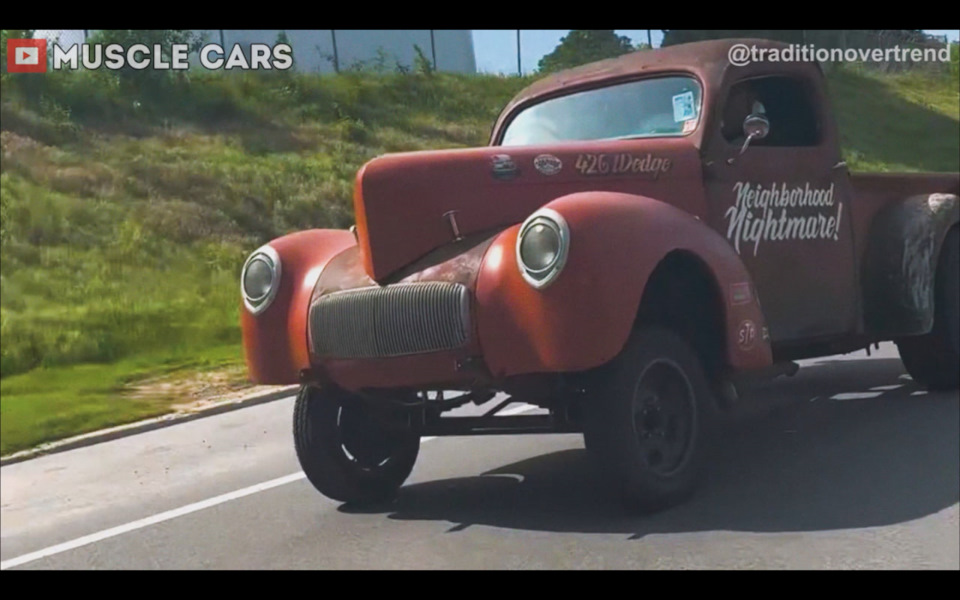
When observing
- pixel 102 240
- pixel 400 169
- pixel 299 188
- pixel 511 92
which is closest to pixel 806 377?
pixel 400 169

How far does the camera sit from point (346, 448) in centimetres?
684

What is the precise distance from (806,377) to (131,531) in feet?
17.7

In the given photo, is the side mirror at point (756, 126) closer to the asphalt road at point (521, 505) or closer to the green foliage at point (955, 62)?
the asphalt road at point (521, 505)

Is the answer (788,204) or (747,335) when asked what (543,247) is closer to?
(747,335)

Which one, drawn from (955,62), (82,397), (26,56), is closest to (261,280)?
(82,397)

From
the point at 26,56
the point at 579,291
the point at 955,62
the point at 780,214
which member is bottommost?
the point at 579,291

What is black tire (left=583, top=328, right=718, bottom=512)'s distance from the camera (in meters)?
5.71

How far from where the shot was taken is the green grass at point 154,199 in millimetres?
12078

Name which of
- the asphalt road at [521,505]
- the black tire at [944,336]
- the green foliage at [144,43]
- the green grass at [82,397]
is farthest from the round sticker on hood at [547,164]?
the green foliage at [144,43]

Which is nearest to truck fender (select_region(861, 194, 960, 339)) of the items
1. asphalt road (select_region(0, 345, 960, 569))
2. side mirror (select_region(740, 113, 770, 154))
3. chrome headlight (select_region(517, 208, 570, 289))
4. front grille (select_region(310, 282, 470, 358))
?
asphalt road (select_region(0, 345, 960, 569))

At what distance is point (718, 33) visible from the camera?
21875mm

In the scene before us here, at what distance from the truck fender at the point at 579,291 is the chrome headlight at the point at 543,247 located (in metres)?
0.03

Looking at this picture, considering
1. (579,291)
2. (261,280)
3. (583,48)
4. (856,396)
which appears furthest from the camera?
(583,48)

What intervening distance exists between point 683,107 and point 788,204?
31.3 inches
